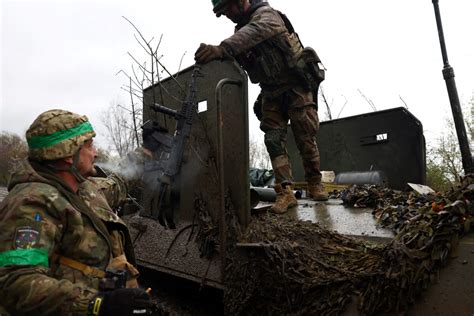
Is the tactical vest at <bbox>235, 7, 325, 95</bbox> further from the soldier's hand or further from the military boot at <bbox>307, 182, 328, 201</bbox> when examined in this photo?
the military boot at <bbox>307, 182, 328, 201</bbox>

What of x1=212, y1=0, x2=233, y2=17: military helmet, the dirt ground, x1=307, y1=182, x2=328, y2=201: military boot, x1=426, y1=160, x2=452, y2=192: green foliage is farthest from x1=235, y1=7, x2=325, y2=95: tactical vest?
x1=426, y1=160, x2=452, y2=192: green foliage

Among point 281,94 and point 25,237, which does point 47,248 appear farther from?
point 281,94

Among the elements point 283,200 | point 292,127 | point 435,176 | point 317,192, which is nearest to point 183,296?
point 283,200

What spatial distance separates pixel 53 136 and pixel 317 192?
2417 mm

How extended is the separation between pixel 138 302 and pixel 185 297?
2050 millimetres

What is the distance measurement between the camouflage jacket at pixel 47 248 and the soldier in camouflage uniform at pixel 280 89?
5.69ft

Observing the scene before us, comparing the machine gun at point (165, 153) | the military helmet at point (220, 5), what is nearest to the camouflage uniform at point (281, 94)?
the military helmet at point (220, 5)

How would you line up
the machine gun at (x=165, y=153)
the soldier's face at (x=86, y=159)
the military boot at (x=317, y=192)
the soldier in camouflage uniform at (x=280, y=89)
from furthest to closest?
the military boot at (x=317, y=192) < the soldier in camouflage uniform at (x=280, y=89) < the machine gun at (x=165, y=153) < the soldier's face at (x=86, y=159)

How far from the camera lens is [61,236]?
1.87 metres

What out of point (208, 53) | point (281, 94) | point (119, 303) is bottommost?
point (119, 303)

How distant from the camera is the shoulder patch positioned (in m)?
1.68

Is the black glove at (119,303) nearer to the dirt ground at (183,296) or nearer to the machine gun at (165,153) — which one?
the dirt ground at (183,296)

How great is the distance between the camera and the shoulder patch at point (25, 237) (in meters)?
1.68

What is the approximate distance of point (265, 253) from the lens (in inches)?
97.2
